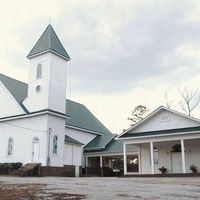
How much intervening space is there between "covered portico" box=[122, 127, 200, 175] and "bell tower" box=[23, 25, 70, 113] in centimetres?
741

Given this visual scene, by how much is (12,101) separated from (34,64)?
13.0 feet

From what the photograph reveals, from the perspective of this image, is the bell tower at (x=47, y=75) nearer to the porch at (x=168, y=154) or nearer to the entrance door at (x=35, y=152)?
the entrance door at (x=35, y=152)

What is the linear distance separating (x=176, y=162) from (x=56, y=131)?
10.5 meters

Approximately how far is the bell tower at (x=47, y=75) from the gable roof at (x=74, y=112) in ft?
5.45

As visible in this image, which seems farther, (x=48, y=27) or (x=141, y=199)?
(x=48, y=27)

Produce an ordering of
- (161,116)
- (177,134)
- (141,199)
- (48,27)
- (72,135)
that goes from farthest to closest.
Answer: (72,135) → (48,27) → (161,116) → (177,134) → (141,199)

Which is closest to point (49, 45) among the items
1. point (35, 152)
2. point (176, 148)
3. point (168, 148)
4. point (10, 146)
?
point (35, 152)

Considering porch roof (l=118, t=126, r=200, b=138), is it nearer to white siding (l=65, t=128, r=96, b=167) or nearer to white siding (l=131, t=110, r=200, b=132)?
white siding (l=131, t=110, r=200, b=132)

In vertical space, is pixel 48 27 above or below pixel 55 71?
above

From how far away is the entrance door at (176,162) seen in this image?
27.6m

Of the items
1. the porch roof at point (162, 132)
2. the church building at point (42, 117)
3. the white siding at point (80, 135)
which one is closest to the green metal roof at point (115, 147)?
the church building at point (42, 117)

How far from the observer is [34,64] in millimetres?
32750

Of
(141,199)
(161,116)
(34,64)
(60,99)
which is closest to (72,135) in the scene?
(60,99)

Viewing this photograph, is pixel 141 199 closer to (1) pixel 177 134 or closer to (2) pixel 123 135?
(1) pixel 177 134
